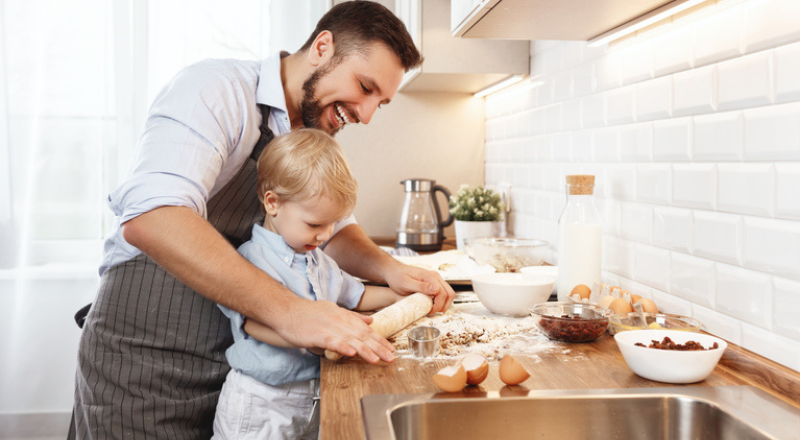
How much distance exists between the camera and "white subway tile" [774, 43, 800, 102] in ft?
3.29

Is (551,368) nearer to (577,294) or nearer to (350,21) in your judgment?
(577,294)

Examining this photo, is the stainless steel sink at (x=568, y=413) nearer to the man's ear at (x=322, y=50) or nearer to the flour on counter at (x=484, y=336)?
the flour on counter at (x=484, y=336)

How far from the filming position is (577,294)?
1467mm

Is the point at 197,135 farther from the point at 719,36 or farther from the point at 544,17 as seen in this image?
the point at 719,36

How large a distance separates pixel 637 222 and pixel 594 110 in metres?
0.40

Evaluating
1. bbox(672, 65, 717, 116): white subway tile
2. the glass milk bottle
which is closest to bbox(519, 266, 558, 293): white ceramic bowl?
the glass milk bottle

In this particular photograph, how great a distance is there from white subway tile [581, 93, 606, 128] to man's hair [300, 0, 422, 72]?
1.73 ft

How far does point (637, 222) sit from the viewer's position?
153cm

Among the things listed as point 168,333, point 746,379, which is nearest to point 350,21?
point 168,333

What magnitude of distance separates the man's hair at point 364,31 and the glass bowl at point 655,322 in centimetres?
87

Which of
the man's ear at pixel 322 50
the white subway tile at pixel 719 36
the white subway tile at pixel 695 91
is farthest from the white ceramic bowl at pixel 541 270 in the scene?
the man's ear at pixel 322 50

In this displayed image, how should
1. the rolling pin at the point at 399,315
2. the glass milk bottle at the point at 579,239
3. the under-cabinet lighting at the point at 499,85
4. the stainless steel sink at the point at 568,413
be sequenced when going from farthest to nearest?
the under-cabinet lighting at the point at 499,85 → the glass milk bottle at the point at 579,239 → the rolling pin at the point at 399,315 → the stainless steel sink at the point at 568,413

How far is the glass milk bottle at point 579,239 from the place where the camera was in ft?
5.03

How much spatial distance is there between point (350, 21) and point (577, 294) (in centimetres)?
90
